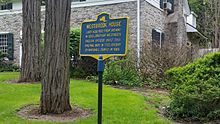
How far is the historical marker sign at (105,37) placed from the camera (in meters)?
4.32

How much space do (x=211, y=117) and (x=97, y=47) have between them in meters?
2.84

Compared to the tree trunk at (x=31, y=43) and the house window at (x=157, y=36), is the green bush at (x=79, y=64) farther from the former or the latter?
the house window at (x=157, y=36)

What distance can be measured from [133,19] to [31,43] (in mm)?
5756

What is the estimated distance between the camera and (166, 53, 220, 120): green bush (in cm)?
559

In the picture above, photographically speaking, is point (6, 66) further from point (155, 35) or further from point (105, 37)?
point (105, 37)

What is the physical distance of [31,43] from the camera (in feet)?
34.8

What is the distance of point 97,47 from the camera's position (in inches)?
179

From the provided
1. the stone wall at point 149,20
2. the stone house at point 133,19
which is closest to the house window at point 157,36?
the stone house at point 133,19

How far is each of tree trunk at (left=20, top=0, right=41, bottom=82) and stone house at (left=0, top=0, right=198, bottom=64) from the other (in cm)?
419

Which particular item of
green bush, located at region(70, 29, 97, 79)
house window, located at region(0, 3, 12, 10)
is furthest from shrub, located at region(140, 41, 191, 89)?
house window, located at region(0, 3, 12, 10)

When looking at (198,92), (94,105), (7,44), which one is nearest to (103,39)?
(198,92)

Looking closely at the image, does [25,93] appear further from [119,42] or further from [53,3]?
[119,42]

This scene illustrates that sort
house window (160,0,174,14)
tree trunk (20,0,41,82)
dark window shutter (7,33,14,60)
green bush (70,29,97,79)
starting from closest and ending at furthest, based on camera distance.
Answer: tree trunk (20,0,41,82) → green bush (70,29,97,79) → house window (160,0,174,14) → dark window shutter (7,33,14,60)

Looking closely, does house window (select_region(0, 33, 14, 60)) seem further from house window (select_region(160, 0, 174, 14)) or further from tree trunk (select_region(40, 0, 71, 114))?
tree trunk (select_region(40, 0, 71, 114))
